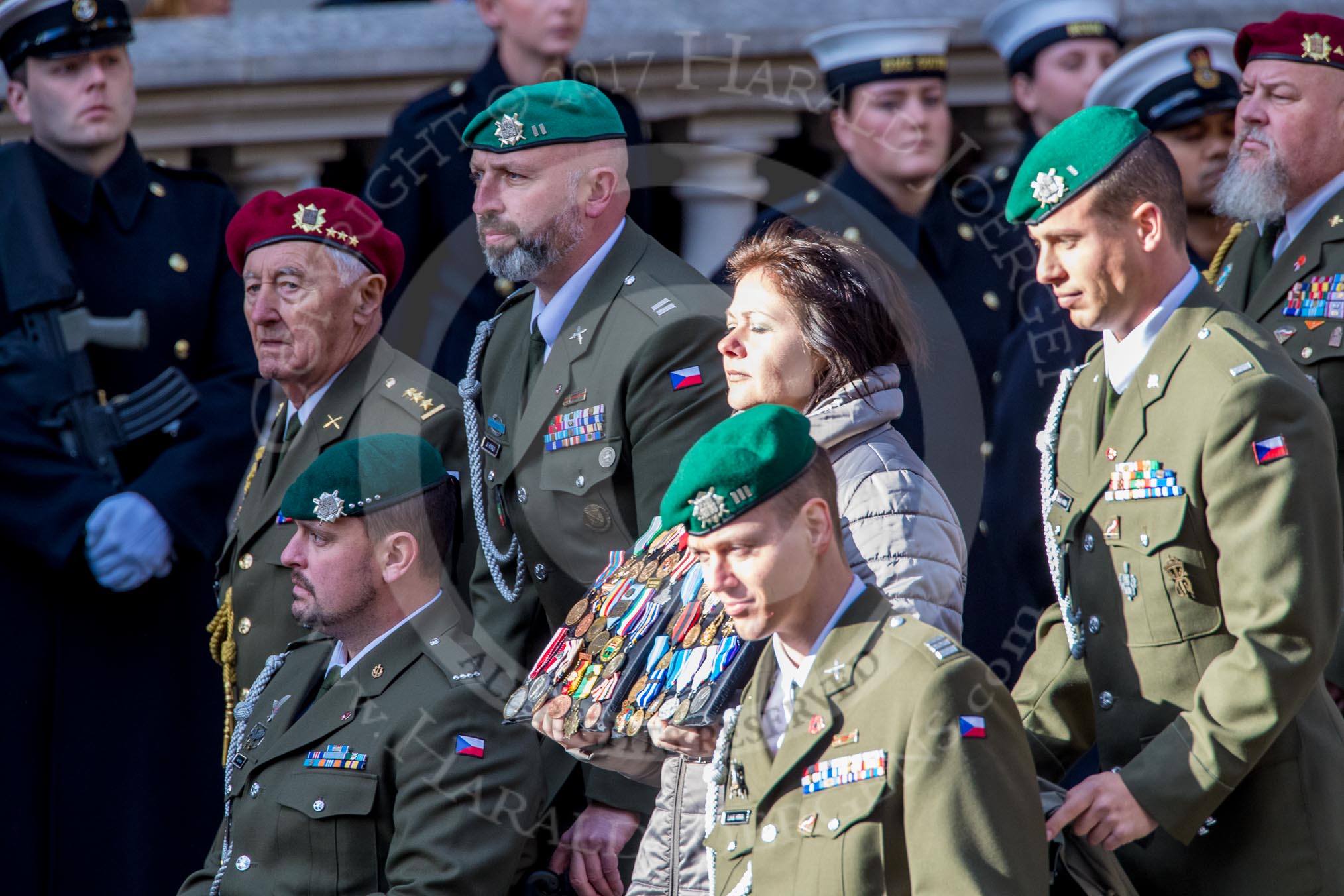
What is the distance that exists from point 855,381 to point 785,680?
64 cm

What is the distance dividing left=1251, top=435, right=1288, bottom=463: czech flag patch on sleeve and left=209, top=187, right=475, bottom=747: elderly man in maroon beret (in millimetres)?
2079

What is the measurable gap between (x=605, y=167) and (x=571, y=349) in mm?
438

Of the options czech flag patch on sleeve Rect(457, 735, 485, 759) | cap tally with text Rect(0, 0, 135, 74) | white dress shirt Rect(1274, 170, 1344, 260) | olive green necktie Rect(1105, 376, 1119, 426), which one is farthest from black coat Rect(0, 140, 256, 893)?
white dress shirt Rect(1274, 170, 1344, 260)

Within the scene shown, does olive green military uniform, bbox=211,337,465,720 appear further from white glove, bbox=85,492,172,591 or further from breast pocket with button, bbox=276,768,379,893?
breast pocket with button, bbox=276,768,379,893

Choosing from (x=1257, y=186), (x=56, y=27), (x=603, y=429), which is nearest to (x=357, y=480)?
(x=603, y=429)

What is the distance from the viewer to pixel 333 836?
13.7 feet

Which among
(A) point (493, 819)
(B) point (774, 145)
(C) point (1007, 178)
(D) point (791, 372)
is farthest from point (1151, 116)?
(A) point (493, 819)

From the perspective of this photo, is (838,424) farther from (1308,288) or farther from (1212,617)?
(1308,288)

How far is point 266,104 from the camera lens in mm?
6504

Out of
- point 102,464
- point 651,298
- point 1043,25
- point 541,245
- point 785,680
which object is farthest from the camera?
point 1043,25

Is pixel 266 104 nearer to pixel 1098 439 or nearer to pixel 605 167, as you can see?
pixel 605 167

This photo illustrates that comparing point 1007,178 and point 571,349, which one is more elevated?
point 1007,178

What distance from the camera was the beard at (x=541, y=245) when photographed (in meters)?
4.48

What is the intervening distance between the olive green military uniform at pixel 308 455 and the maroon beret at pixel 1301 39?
6.82 ft
